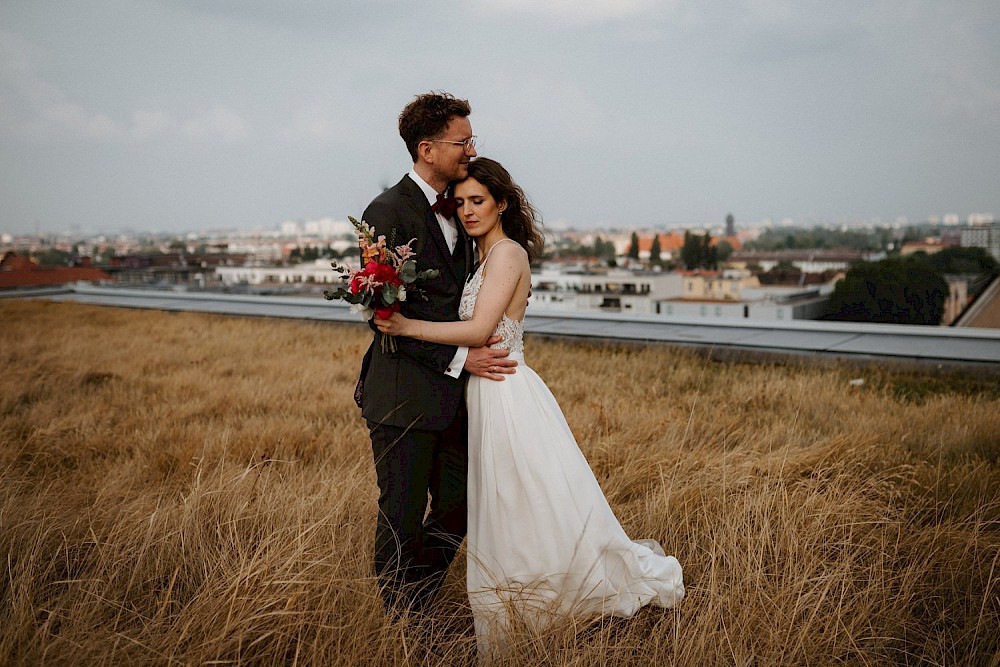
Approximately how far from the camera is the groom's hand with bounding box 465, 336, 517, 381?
254 cm

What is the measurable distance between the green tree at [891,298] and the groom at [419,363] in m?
8.66

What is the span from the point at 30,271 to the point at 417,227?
73.5ft

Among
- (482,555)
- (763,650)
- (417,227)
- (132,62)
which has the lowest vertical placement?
(763,650)

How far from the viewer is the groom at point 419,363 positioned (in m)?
2.48

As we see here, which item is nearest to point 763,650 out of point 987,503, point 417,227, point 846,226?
point 417,227

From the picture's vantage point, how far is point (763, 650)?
230 cm

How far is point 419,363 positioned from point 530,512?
2.10 feet

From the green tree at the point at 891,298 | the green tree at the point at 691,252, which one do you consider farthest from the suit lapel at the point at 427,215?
the green tree at the point at 691,252

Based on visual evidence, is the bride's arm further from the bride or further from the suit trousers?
the suit trousers

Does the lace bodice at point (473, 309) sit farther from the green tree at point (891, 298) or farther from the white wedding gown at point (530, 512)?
the green tree at point (891, 298)

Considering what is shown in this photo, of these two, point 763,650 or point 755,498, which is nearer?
point 763,650

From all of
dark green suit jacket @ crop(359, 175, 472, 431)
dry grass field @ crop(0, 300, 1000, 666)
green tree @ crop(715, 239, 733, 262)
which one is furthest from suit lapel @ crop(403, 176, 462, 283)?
green tree @ crop(715, 239, 733, 262)

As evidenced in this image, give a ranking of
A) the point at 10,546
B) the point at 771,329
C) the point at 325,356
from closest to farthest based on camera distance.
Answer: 1. the point at 10,546
2. the point at 325,356
3. the point at 771,329

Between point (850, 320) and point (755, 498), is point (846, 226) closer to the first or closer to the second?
point (850, 320)
